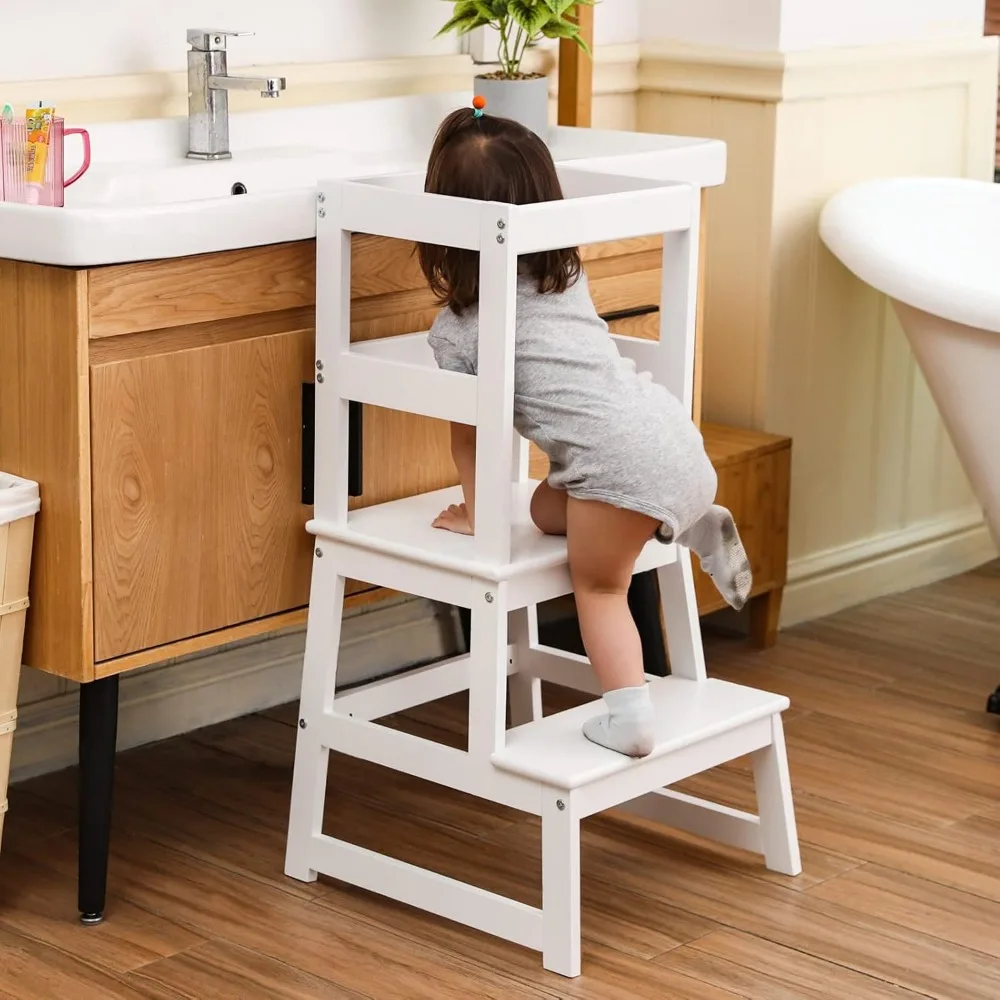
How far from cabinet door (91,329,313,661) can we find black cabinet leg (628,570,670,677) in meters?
0.69

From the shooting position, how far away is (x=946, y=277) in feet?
8.82

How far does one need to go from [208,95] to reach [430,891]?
1.08 m

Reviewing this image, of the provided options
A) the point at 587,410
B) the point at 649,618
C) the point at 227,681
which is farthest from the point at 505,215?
the point at 227,681

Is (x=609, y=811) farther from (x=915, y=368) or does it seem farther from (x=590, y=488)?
(x=915, y=368)

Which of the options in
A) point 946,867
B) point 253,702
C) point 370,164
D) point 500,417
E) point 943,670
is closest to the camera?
point 500,417

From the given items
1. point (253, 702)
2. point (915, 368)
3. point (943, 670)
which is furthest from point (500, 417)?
point (915, 368)

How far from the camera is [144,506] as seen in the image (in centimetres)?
198

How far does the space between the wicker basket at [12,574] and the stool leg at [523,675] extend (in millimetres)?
701

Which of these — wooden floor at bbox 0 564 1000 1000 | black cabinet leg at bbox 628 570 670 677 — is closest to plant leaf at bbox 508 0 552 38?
black cabinet leg at bbox 628 570 670 677

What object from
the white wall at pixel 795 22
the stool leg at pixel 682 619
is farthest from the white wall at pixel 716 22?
the stool leg at pixel 682 619

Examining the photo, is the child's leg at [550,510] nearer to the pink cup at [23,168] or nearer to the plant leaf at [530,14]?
the pink cup at [23,168]

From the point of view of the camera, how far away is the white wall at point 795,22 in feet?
9.89

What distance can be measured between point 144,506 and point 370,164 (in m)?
0.76

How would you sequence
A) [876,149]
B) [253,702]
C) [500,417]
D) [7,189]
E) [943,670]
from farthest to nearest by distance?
[876,149] < [943,670] < [253,702] < [7,189] < [500,417]
